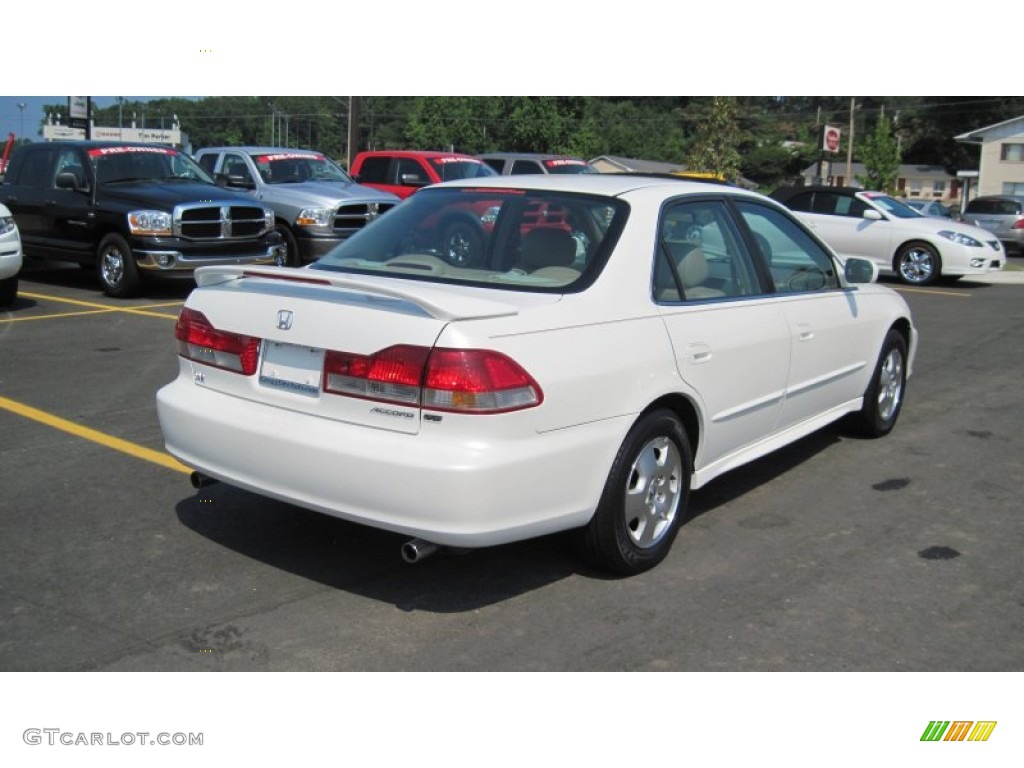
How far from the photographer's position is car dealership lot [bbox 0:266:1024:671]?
379cm

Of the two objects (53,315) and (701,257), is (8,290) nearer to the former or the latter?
(53,315)

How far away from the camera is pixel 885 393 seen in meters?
6.94

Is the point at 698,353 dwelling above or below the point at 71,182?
below

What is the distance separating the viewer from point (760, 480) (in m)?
5.99

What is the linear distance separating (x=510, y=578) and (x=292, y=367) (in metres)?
1.27


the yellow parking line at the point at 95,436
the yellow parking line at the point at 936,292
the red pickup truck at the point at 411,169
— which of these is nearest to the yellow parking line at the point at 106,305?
the yellow parking line at the point at 95,436

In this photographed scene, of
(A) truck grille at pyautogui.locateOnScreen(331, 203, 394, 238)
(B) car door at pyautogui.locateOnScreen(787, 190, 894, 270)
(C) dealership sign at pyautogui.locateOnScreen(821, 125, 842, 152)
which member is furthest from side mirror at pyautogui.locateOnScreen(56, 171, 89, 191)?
(C) dealership sign at pyautogui.locateOnScreen(821, 125, 842, 152)

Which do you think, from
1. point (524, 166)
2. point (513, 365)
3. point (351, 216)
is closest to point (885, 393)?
point (513, 365)

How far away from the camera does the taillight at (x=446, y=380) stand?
3.75 metres

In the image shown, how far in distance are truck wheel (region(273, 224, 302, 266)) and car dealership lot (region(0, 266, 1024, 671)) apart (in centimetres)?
839

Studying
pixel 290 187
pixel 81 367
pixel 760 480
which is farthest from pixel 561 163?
pixel 760 480

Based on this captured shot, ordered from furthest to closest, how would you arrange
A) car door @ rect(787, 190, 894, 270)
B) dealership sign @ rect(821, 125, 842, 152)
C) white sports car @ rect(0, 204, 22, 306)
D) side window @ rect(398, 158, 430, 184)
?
1. dealership sign @ rect(821, 125, 842, 152)
2. side window @ rect(398, 158, 430, 184)
3. car door @ rect(787, 190, 894, 270)
4. white sports car @ rect(0, 204, 22, 306)

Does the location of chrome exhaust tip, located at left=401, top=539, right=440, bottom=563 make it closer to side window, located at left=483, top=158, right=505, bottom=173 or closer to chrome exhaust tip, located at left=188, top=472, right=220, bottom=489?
chrome exhaust tip, located at left=188, top=472, right=220, bottom=489

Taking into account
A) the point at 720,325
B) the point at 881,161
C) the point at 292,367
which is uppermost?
the point at 881,161
